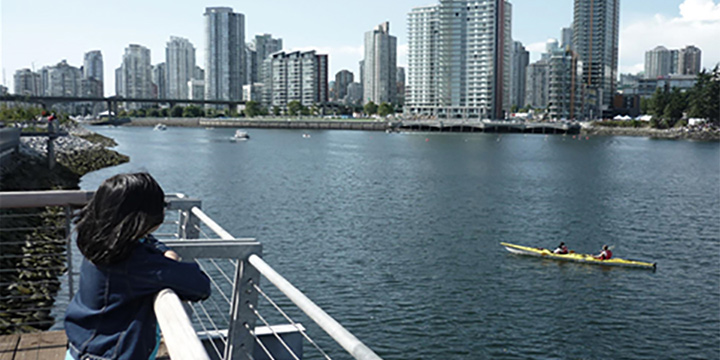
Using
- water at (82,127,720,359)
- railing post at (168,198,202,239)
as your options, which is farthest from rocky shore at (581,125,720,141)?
railing post at (168,198,202,239)

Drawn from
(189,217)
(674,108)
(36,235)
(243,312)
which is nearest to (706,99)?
(674,108)

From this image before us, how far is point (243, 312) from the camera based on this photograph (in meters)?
3.96

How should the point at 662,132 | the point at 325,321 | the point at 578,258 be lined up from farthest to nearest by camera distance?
the point at 662,132 → the point at 578,258 → the point at 325,321

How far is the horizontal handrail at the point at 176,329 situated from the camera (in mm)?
2453

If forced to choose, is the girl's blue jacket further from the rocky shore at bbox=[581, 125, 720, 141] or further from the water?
the rocky shore at bbox=[581, 125, 720, 141]

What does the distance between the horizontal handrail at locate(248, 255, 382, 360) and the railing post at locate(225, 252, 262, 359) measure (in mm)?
150

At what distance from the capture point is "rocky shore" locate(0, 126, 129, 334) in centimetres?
988

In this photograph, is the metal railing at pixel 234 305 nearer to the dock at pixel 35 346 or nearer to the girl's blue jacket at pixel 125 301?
the girl's blue jacket at pixel 125 301

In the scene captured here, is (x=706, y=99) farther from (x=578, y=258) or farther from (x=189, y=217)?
(x=189, y=217)

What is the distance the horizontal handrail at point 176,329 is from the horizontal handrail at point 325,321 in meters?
0.53

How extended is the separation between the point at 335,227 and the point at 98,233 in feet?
108

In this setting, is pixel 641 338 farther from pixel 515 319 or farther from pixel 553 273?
pixel 553 273

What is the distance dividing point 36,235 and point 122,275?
26.4 m

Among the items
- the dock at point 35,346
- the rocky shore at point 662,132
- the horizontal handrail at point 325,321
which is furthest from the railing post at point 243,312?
the rocky shore at point 662,132
